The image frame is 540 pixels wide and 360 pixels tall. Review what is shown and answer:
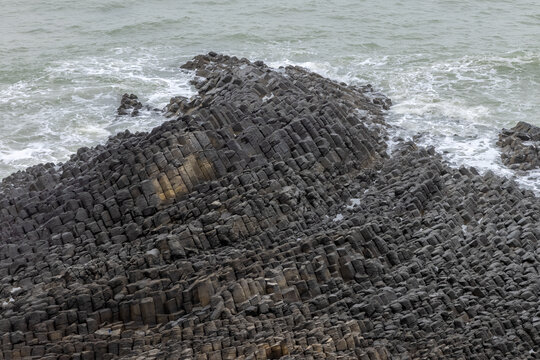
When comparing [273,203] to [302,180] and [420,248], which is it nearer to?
[302,180]

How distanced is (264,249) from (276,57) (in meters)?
25.3

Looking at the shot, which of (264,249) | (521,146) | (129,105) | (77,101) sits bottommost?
(521,146)

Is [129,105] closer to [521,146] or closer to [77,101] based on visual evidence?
[77,101]

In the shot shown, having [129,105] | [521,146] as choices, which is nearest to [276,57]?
[129,105]

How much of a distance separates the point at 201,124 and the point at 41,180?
599 cm

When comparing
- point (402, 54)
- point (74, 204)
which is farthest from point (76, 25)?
point (74, 204)

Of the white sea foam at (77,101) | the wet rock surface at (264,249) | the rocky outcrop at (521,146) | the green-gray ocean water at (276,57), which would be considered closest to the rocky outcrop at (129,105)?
the white sea foam at (77,101)

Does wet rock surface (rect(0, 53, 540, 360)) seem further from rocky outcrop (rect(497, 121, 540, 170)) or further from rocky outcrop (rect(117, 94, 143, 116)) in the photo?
rocky outcrop (rect(117, 94, 143, 116))

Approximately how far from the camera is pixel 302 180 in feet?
78.0

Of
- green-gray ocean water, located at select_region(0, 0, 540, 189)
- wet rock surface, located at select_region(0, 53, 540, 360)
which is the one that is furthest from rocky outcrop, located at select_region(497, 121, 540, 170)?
wet rock surface, located at select_region(0, 53, 540, 360)

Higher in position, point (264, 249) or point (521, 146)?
point (264, 249)

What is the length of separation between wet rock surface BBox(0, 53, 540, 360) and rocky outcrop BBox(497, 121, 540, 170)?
12.5 feet

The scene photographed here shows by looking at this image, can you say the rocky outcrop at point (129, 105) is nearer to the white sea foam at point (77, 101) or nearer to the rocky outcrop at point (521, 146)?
the white sea foam at point (77, 101)

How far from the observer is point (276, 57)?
43906 mm
